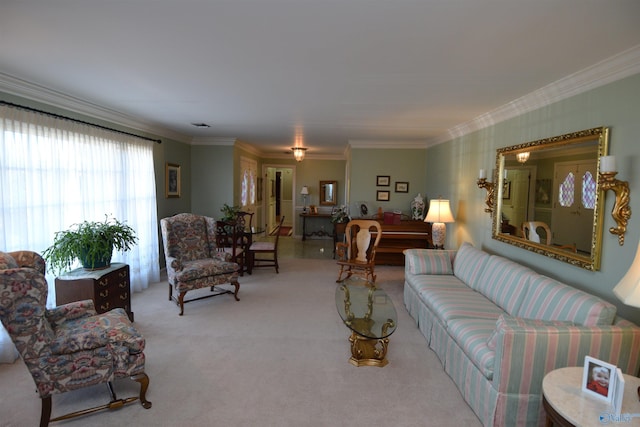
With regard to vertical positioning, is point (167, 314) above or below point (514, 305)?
below

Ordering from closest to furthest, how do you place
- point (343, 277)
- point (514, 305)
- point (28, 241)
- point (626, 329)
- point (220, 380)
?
point (626, 329)
point (220, 380)
point (514, 305)
point (28, 241)
point (343, 277)

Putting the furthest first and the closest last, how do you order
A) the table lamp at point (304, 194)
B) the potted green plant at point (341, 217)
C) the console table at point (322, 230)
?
the table lamp at point (304, 194), the console table at point (322, 230), the potted green plant at point (341, 217)

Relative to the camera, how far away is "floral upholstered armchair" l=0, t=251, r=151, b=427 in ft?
6.44

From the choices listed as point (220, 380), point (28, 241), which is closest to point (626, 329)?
point (220, 380)

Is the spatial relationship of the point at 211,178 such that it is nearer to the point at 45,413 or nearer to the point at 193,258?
the point at 193,258

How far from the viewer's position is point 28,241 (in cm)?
309

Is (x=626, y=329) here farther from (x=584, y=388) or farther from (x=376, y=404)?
(x=376, y=404)

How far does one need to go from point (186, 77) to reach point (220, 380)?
2.49 meters

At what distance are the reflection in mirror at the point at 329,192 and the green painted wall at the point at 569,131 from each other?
16.6 feet

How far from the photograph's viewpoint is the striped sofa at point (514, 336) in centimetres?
196

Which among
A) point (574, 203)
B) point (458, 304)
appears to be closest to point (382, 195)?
point (458, 304)

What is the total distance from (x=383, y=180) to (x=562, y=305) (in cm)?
463

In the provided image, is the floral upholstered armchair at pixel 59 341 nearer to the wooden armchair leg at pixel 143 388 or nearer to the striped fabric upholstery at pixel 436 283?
the wooden armchair leg at pixel 143 388

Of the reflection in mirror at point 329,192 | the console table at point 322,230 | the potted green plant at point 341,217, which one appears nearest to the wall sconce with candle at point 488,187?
the potted green plant at point 341,217
